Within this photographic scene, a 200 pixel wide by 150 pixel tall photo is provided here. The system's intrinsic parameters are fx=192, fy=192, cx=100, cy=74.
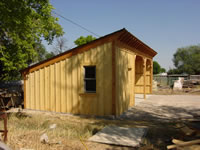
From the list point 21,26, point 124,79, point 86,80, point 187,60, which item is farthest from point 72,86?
point 187,60

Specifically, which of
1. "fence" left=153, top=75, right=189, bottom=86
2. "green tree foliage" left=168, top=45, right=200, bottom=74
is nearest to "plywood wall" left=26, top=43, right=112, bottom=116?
"fence" left=153, top=75, right=189, bottom=86

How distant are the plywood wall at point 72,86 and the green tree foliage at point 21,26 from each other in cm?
232

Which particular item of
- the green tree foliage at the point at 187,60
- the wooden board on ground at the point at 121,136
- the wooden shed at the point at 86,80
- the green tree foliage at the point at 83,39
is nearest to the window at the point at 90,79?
the wooden shed at the point at 86,80

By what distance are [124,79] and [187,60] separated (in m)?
46.2

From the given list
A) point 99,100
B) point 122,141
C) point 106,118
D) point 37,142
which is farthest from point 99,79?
point 37,142

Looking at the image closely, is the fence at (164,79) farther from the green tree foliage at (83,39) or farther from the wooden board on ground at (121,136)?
the green tree foliage at (83,39)

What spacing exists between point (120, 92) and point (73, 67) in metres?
2.48

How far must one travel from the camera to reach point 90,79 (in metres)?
8.72

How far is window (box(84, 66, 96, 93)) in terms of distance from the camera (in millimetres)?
8758

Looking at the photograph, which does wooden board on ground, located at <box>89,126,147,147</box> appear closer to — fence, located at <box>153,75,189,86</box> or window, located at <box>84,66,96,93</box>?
window, located at <box>84,66,96,93</box>

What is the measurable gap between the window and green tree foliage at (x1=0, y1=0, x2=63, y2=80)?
142 inches

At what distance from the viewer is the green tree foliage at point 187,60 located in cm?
4550

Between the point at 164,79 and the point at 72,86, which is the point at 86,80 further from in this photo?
the point at 164,79

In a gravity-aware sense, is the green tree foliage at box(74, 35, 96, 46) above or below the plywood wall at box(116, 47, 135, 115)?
above
